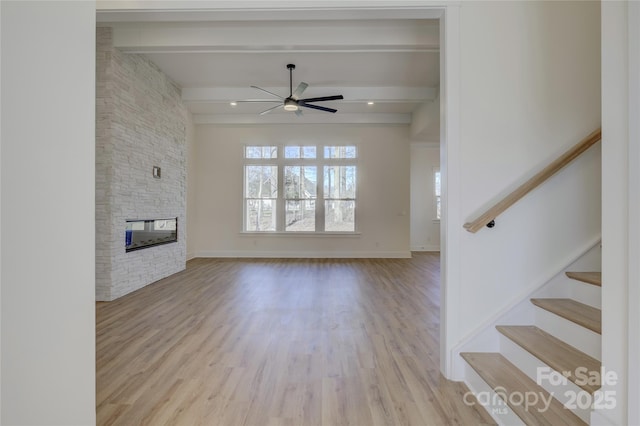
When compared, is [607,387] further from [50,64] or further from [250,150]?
[250,150]

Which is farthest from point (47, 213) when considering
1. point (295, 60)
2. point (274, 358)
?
point (295, 60)

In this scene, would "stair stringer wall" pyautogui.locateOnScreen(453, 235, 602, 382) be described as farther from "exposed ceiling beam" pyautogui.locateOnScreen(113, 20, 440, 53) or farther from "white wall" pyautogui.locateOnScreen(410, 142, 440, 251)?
"white wall" pyautogui.locateOnScreen(410, 142, 440, 251)

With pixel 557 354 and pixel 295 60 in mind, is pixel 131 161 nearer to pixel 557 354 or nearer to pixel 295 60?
pixel 295 60

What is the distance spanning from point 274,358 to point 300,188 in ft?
17.5

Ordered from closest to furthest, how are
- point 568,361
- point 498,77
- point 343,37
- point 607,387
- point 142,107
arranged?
point 607,387 < point 568,361 < point 498,77 < point 343,37 < point 142,107

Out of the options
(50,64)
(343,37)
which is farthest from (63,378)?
(343,37)

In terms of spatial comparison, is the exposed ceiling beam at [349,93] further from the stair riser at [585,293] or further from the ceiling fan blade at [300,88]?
the stair riser at [585,293]

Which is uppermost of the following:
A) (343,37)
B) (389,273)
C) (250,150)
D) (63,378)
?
(343,37)

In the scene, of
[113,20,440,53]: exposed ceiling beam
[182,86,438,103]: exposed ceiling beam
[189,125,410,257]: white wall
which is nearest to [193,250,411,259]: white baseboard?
[189,125,410,257]: white wall

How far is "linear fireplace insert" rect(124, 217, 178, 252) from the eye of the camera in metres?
4.29

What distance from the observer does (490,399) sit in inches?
67.1

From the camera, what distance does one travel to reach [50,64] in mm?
1043

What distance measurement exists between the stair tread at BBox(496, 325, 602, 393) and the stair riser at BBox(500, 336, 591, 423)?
4 centimetres

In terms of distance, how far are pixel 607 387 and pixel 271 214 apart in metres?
6.67
